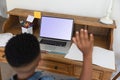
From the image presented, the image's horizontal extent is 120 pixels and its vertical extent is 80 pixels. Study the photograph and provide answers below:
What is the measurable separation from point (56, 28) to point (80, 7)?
348mm

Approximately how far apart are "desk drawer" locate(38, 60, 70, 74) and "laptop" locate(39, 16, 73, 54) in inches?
6.9

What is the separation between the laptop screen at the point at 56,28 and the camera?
1.66m

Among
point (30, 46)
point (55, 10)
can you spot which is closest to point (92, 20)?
point (55, 10)

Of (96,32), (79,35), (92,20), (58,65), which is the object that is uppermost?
(79,35)

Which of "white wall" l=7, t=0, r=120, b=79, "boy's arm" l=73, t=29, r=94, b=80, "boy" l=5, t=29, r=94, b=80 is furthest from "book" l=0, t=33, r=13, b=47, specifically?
"boy's arm" l=73, t=29, r=94, b=80

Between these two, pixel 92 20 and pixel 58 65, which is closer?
pixel 58 65

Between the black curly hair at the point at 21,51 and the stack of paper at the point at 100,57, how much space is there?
23.6 inches

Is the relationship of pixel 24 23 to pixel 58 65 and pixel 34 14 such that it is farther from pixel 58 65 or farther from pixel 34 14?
pixel 58 65

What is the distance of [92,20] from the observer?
1.73 meters

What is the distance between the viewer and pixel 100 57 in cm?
142

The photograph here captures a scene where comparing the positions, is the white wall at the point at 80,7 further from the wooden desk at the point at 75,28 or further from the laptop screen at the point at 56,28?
the laptop screen at the point at 56,28

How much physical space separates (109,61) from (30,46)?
749 mm

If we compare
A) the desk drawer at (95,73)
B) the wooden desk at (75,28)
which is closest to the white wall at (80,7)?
the wooden desk at (75,28)

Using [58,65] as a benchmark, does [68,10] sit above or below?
above
